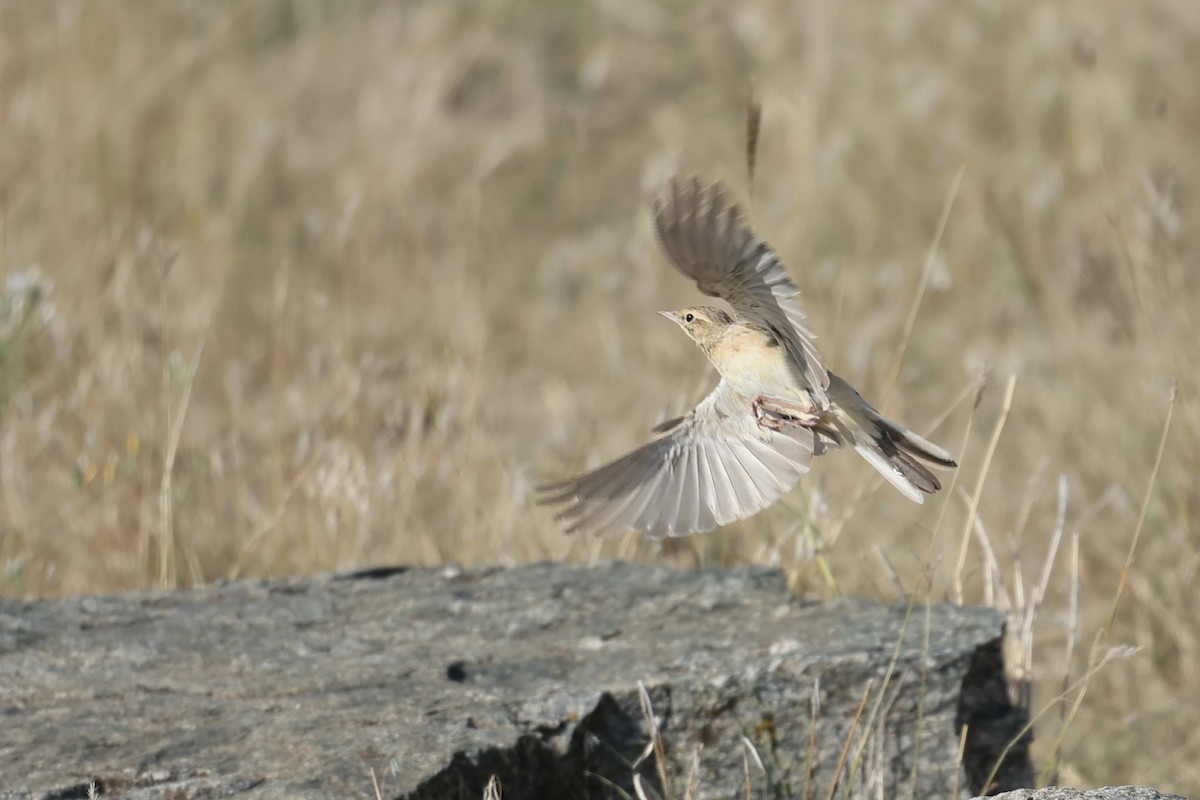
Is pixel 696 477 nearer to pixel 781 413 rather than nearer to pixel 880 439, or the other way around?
pixel 781 413

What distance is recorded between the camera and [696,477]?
3.29 m

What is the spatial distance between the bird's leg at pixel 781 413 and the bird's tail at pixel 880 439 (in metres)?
0.07

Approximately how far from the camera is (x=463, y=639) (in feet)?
10.5

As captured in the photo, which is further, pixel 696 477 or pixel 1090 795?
pixel 696 477

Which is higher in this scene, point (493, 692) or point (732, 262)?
point (732, 262)

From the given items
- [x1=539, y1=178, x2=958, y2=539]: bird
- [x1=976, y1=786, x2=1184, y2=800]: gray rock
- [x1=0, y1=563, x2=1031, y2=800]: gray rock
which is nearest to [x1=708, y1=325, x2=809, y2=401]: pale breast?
[x1=539, y1=178, x2=958, y2=539]: bird

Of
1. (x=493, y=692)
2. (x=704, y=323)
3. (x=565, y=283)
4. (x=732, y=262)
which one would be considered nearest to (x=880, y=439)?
(x=704, y=323)

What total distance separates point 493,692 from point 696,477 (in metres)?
0.66

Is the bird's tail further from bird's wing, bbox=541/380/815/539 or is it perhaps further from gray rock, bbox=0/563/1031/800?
gray rock, bbox=0/563/1031/800

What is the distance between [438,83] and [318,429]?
3825mm

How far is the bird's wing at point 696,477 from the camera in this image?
10.3 feet

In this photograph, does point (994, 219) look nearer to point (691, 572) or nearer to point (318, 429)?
point (318, 429)

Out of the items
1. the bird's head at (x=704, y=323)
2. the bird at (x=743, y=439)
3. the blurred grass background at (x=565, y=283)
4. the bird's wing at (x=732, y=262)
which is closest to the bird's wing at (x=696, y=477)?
the bird at (x=743, y=439)

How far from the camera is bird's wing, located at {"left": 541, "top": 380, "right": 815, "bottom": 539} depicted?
10.3 ft
